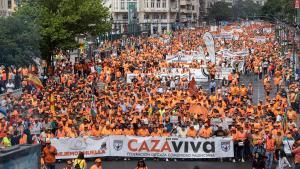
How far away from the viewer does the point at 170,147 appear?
2078cm

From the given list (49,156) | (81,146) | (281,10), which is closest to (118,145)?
(81,146)

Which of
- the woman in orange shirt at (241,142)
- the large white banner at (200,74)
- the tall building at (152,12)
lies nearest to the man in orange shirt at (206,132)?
the woman in orange shirt at (241,142)

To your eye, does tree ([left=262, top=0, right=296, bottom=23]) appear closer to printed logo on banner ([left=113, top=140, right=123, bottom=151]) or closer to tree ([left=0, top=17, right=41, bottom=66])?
tree ([left=0, top=17, right=41, bottom=66])

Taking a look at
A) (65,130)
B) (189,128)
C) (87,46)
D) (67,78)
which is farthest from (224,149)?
(87,46)

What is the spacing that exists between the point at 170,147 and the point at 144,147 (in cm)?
83

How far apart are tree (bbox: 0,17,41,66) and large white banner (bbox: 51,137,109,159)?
1690 centimetres

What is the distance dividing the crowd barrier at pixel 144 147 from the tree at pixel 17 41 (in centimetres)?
1696

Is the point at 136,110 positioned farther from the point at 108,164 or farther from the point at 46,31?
the point at 46,31

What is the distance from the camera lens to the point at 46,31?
41406 mm

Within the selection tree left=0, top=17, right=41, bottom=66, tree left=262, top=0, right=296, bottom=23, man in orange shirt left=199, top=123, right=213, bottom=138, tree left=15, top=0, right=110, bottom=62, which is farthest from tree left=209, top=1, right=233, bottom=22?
man in orange shirt left=199, top=123, right=213, bottom=138

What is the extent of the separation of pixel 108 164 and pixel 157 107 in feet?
20.5

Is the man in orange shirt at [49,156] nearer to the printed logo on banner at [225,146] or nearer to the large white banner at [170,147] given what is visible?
the large white banner at [170,147]

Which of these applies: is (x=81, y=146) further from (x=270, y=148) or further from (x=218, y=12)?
(x=218, y=12)

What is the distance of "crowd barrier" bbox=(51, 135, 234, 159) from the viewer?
67.6ft
